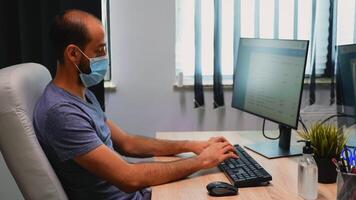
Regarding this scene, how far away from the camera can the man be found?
1.46m

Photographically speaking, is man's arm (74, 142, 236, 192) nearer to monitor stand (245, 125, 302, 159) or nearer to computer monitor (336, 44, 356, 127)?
monitor stand (245, 125, 302, 159)

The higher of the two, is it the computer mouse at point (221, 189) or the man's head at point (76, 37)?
the man's head at point (76, 37)

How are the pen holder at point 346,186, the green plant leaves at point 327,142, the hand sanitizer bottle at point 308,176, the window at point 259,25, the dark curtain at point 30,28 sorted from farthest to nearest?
the window at point 259,25, the dark curtain at point 30,28, the green plant leaves at point 327,142, the hand sanitizer bottle at point 308,176, the pen holder at point 346,186

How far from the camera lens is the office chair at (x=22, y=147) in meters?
1.38

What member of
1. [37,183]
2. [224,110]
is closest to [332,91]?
[224,110]

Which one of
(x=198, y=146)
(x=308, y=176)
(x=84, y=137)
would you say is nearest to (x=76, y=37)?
(x=84, y=137)

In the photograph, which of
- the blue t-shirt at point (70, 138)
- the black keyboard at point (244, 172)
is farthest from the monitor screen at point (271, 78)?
the blue t-shirt at point (70, 138)

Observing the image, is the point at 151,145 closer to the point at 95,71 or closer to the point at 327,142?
the point at 95,71

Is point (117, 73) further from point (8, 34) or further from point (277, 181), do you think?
point (277, 181)

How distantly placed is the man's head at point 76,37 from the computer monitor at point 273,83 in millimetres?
732

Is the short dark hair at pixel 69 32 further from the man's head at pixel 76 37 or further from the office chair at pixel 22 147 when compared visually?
the office chair at pixel 22 147

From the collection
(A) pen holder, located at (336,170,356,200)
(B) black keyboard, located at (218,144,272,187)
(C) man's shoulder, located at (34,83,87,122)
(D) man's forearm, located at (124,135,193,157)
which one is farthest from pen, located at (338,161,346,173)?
(C) man's shoulder, located at (34,83,87,122)

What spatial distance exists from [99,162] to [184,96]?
1382 mm

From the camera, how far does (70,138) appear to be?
146cm
